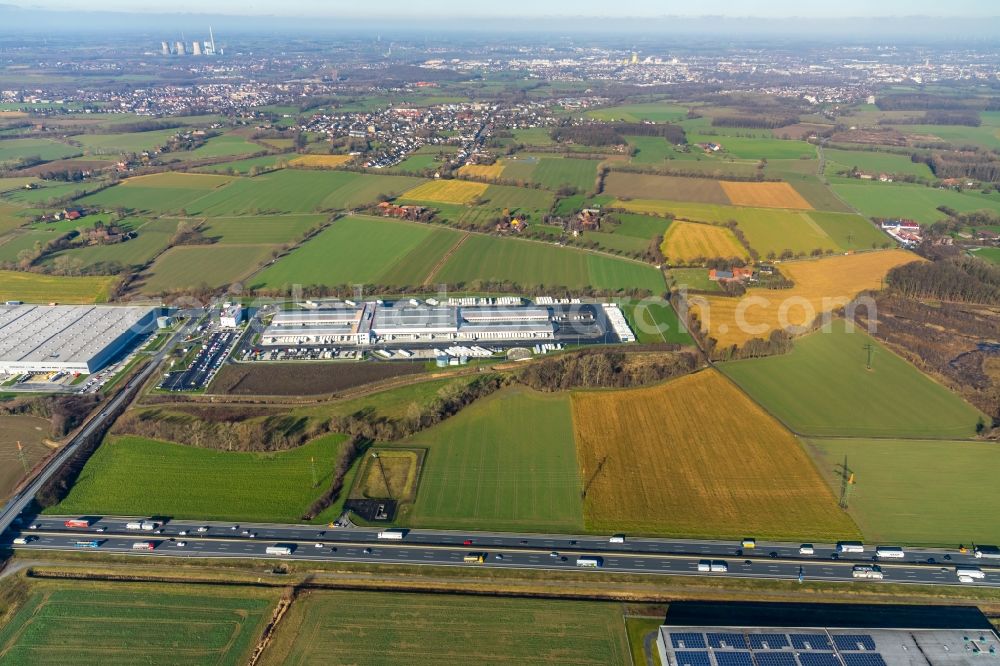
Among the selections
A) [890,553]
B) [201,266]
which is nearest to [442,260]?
[201,266]

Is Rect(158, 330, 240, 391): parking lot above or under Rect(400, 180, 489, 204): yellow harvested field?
under

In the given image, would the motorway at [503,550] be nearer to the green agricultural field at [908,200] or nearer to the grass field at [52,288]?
the grass field at [52,288]

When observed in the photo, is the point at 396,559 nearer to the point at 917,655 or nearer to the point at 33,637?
the point at 33,637

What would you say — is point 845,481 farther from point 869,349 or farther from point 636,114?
point 636,114

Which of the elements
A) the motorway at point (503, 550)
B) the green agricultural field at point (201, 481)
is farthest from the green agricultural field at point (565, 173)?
the motorway at point (503, 550)

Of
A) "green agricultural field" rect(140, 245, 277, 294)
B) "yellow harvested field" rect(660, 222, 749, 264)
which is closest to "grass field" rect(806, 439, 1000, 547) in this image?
"yellow harvested field" rect(660, 222, 749, 264)

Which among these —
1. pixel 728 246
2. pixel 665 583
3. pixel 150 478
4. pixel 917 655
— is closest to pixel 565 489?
pixel 665 583

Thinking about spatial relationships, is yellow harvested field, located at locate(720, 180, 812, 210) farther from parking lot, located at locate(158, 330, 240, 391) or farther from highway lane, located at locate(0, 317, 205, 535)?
highway lane, located at locate(0, 317, 205, 535)
